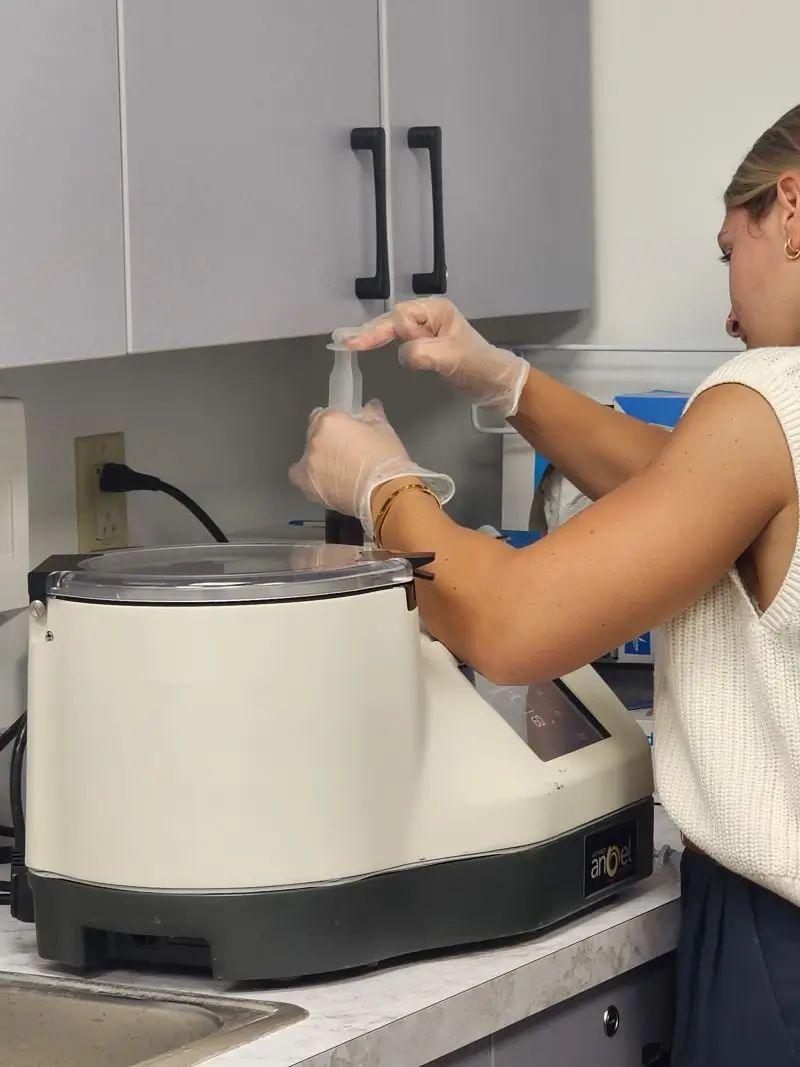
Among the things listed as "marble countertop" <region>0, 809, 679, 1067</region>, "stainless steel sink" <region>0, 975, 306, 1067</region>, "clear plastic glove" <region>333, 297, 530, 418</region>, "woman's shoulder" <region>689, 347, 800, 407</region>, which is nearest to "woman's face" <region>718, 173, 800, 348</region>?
"woman's shoulder" <region>689, 347, 800, 407</region>

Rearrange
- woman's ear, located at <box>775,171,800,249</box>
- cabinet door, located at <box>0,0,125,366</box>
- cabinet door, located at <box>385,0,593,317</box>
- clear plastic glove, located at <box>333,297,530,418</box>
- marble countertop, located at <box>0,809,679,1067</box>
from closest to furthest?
marble countertop, located at <box>0,809,679,1067</box>
cabinet door, located at <box>0,0,125,366</box>
woman's ear, located at <box>775,171,800,249</box>
clear plastic glove, located at <box>333,297,530,418</box>
cabinet door, located at <box>385,0,593,317</box>

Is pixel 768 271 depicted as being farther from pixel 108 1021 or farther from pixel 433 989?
pixel 108 1021

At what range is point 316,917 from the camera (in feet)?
3.87

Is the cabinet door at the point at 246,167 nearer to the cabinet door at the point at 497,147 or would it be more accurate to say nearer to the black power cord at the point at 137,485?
the cabinet door at the point at 497,147

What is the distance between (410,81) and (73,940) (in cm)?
98

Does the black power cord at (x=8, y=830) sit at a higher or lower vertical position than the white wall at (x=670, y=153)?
lower

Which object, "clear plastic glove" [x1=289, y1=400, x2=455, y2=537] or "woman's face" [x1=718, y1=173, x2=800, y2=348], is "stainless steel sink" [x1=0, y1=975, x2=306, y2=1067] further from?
"woman's face" [x1=718, y1=173, x2=800, y2=348]

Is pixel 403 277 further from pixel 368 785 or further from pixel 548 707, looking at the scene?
pixel 368 785

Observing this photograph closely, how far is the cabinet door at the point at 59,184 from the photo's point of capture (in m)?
1.21

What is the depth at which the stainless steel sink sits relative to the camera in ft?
3.79

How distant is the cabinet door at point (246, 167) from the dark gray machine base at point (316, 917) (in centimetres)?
47

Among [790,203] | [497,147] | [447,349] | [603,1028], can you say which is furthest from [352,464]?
[497,147]

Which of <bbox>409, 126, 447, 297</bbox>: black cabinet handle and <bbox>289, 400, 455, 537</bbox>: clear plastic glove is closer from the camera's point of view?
<bbox>289, 400, 455, 537</bbox>: clear plastic glove

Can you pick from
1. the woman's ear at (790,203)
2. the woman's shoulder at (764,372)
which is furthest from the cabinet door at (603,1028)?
the woman's ear at (790,203)
